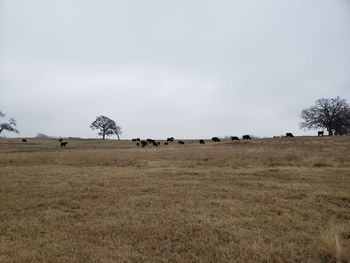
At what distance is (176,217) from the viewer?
10250mm

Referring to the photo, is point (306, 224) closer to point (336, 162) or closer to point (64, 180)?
point (64, 180)

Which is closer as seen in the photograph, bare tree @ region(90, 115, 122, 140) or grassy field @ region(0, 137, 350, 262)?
grassy field @ region(0, 137, 350, 262)

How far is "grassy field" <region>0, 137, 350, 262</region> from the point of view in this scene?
777 centimetres

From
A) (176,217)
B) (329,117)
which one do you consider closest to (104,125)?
(329,117)

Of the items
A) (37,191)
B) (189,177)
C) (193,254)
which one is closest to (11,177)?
(37,191)

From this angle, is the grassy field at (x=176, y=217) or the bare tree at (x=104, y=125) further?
the bare tree at (x=104, y=125)

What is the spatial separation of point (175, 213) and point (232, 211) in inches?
65.6

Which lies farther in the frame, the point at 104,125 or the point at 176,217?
the point at 104,125

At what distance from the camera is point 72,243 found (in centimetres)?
832

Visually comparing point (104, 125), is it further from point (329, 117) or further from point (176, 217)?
point (176, 217)

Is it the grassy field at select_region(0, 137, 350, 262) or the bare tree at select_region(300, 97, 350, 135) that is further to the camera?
the bare tree at select_region(300, 97, 350, 135)

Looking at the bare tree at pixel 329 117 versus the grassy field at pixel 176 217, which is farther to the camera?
the bare tree at pixel 329 117

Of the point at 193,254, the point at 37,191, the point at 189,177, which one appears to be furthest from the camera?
the point at 189,177

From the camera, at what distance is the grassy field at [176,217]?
7.77 metres
